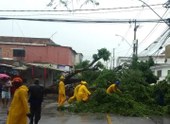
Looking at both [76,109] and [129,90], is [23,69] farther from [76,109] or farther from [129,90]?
[76,109]

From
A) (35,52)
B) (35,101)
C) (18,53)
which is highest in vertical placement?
(35,52)

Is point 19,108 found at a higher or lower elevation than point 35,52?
lower

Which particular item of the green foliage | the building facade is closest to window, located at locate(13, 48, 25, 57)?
the building facade

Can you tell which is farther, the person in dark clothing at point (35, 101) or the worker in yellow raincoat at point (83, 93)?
the worker in yellow raincoat at point (83, 93)

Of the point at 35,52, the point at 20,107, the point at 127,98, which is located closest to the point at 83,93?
the point at 127,98

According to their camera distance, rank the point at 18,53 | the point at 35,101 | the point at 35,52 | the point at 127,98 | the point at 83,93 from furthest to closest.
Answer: the point at 35,52 < the point at 18,53 < the point at 127,98 < the point at 83,93 < the point at 35,101

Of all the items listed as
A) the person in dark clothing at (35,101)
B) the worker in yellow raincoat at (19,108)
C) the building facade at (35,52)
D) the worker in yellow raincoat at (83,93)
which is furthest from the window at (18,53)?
the worker in yellow raincoat at (19,108)

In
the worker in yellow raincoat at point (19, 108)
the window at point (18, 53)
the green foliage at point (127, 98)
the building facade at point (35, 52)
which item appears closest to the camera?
the worker in yellow raincoat at point (19, 108)

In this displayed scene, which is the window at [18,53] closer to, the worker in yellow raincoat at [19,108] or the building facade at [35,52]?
the building facade at [35,52]

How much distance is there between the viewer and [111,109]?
2355 cm

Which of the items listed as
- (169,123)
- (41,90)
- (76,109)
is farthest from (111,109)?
(41,90)

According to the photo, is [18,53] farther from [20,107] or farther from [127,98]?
[20,107]

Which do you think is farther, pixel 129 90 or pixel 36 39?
pixel 36 39

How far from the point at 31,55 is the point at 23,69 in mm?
28770
